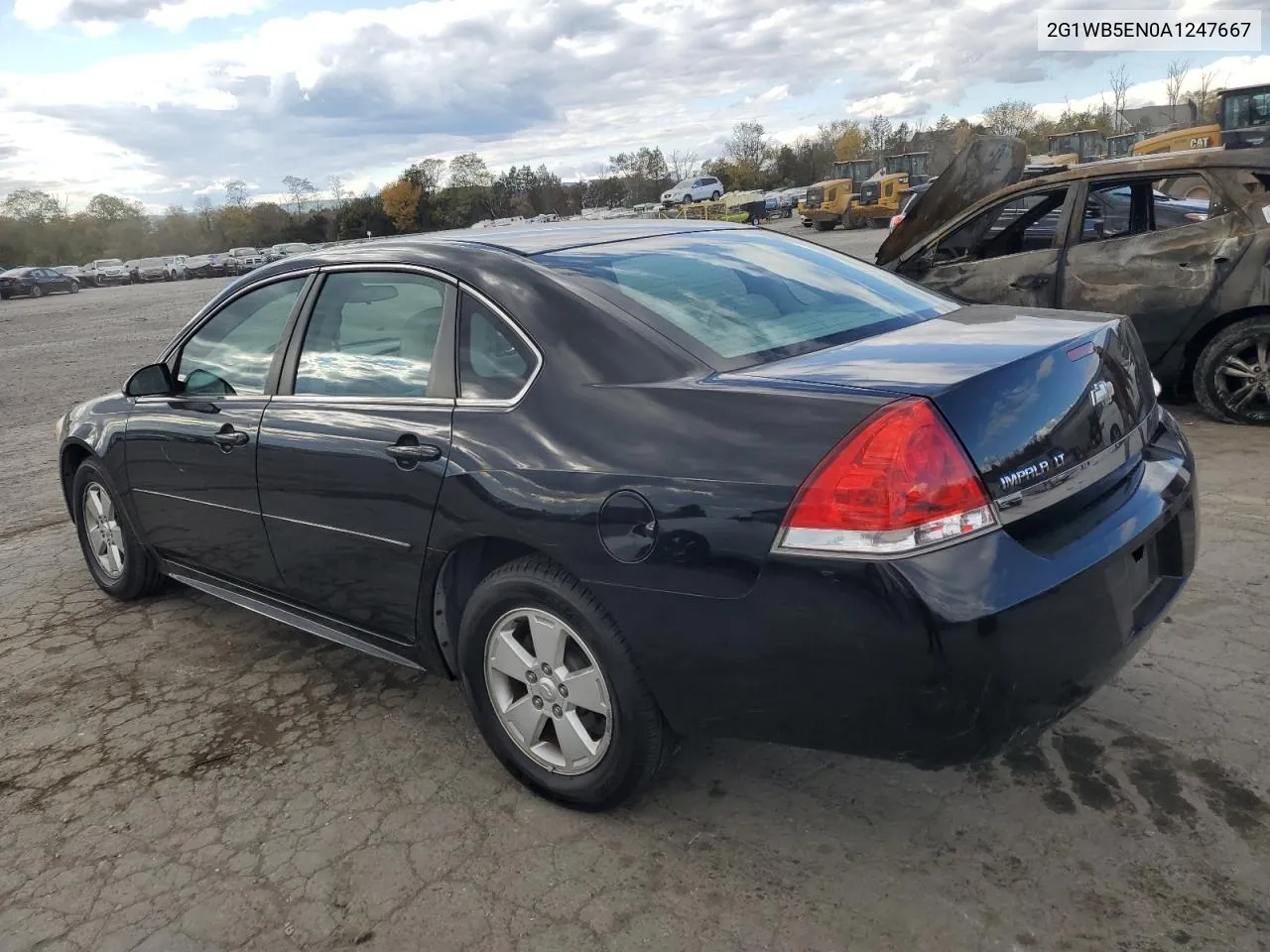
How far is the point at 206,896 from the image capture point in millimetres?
2629

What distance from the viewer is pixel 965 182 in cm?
836

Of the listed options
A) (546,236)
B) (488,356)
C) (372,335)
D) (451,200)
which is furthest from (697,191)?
(488,356)

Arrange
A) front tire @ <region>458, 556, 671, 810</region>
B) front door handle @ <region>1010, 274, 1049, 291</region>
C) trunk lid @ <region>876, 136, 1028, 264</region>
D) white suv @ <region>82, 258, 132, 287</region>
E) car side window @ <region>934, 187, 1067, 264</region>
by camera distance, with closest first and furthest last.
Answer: front tire @ <region>458, 556, 671, 810</region>
front door handle @ <region>1010, 274, 1049, 291</region>
car side window @ <region>934, 187, 1067, 264</region>
trunk lid @ <region>876, 136, 1028, 264</region>
white suv @ <region>82, 258, 132, 287</region>

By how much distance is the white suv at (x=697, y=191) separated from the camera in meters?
65.2

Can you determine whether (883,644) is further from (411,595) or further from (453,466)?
(411,595)

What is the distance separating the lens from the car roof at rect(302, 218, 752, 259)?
324 centimetres

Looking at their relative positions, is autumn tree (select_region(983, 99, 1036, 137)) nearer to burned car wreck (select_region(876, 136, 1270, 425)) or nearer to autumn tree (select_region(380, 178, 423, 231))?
autumn tree (select_region(380, 178, 423, 231))

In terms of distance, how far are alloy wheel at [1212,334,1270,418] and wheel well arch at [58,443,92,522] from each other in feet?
21.1

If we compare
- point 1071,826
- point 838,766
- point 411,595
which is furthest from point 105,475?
point 1071,826

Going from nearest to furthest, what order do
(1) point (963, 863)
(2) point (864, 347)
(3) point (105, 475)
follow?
(1) point (963, 863) < (2) point (864, 347) < (3) point (105, 475)

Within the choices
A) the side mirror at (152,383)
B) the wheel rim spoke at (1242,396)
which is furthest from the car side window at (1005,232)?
the side mirror at (152,383)

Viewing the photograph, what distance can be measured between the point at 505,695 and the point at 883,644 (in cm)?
123

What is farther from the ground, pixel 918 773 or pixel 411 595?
pixel 411 595

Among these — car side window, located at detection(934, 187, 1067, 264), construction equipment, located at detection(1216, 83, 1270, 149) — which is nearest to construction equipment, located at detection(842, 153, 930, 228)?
construction equipment, located at detection(1216, 83, 1270, 149)
